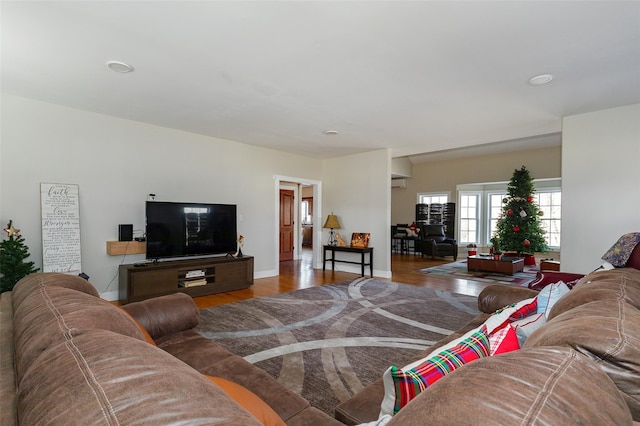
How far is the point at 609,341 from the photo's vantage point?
74 cm

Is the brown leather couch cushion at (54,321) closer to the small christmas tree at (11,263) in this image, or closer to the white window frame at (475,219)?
the small christmas tree at (11,263)

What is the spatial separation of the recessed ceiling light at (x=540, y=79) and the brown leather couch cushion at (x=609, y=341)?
2.92 meters

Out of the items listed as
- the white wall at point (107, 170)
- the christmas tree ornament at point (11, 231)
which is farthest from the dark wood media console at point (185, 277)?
the christmas tree ornament at point (11, 231)

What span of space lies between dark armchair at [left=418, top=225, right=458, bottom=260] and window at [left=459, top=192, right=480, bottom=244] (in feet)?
4.13

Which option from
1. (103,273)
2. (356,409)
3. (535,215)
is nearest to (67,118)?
(103,273)

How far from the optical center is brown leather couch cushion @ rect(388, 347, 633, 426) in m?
0.46

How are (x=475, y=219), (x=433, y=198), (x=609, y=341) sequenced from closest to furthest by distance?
(x=609, y=341) < (x=475, y=219) < (x=433, y=198)

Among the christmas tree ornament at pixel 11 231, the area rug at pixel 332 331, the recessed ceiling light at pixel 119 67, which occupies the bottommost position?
the area rug at pixel 332 331

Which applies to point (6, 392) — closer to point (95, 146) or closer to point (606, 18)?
point (606, 18)

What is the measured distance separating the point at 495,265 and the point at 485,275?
0.37 m

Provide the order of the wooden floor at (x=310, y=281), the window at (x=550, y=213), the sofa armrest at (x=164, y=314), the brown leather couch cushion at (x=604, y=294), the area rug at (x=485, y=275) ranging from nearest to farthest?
the brown leather couch cushion at (x=604, y=294)
the sofa armrest at (x=164, y=314)
the wooden floor at (x=310, y=281)
the area rug at (x=485, y=275)
the window at (x=550, y=213)

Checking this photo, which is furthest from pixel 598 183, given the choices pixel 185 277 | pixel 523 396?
pixel 185 277

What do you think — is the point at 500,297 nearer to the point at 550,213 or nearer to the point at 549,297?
the point at 549,297

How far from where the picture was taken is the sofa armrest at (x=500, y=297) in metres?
2.38
